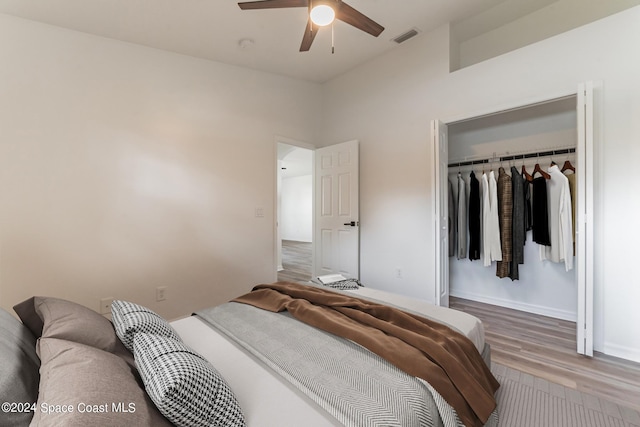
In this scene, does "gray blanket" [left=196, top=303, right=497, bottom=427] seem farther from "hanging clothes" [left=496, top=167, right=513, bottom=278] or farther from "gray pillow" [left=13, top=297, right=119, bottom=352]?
"hanging clothes" [left=496, top=167, right=513, bottom=278]

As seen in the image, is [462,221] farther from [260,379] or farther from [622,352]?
[260,379]

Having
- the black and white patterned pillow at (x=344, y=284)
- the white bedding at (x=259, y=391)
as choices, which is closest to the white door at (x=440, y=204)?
the black and white patterned pillow at (x=344, y=284)

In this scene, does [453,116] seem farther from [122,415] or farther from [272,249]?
[122,415]

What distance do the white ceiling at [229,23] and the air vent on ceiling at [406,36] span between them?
59mm

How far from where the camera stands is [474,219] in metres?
3.34

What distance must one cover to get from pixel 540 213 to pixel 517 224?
0.74 ft

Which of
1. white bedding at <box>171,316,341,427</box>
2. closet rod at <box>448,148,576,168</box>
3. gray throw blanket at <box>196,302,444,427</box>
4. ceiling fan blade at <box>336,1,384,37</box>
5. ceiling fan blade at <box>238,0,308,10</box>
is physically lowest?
white bedding at <box>171,316,341,427</box>

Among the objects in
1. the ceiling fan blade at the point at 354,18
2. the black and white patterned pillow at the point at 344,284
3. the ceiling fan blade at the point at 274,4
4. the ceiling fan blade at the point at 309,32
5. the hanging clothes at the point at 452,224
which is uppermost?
the ceiling fan blade at the point at 274,4

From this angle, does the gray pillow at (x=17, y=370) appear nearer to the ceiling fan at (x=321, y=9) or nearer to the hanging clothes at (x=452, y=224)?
the ceiling fan at (x=321, y=9)

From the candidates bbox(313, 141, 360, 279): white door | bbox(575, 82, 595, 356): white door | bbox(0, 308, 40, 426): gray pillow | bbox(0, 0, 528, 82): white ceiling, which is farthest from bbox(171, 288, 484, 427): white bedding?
bbox(0, 0, 528, 82): white ceiling

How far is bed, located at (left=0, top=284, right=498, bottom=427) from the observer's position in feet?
2.28

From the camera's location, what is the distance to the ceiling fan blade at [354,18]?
1.84m

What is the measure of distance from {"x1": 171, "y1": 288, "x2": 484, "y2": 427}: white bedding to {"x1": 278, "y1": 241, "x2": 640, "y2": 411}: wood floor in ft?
2.56

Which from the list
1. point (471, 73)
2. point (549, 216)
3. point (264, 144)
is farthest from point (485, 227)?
point (264, 144)
